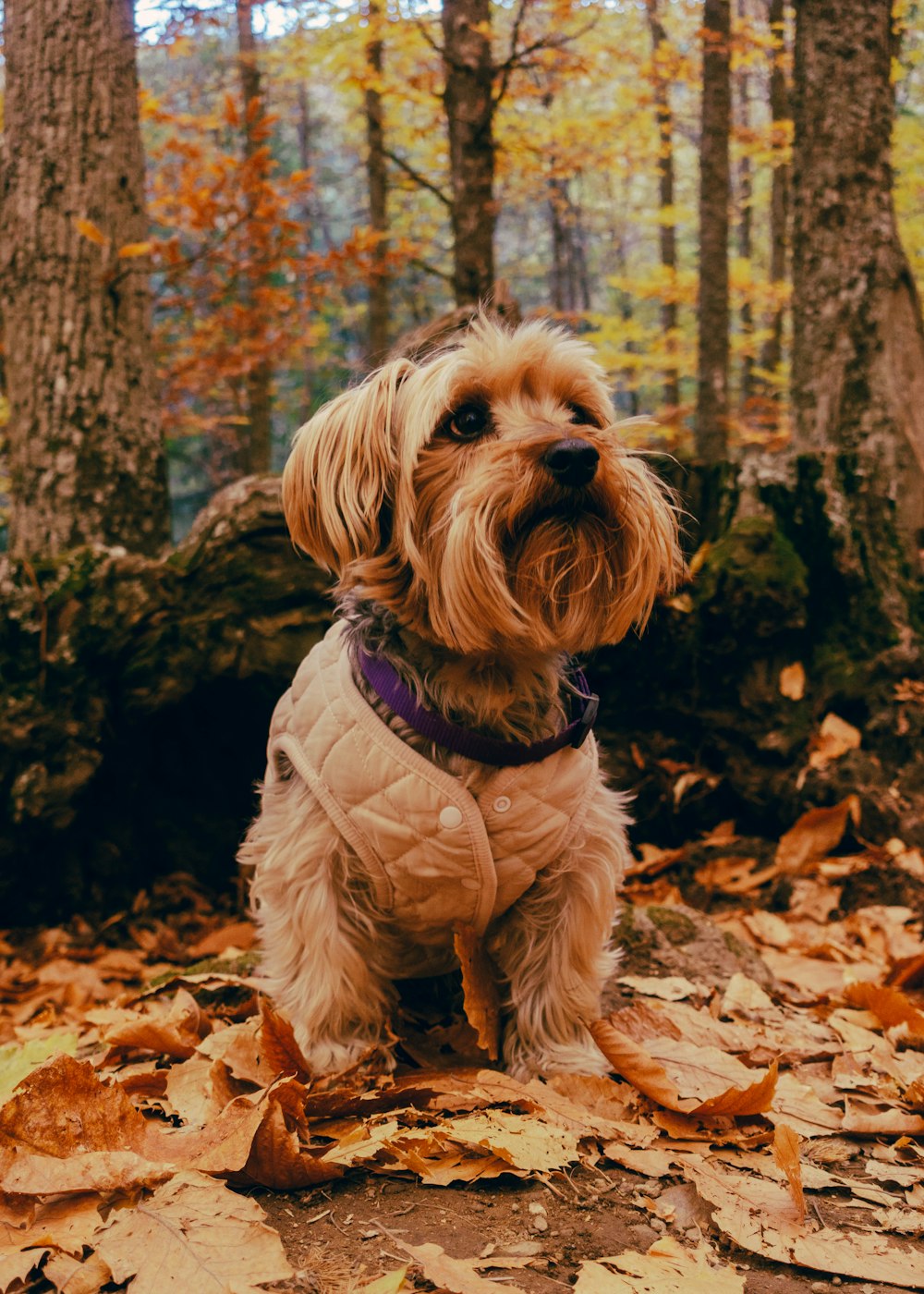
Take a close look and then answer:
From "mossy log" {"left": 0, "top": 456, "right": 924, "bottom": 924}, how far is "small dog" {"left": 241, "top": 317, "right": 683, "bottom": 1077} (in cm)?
217

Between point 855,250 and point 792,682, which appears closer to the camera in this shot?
point 792,682

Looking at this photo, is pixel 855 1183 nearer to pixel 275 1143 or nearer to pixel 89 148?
pixel 275 1143

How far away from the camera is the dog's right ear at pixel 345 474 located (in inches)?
117

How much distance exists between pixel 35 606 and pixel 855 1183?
168 inches

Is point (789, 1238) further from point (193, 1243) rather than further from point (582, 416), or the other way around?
point (582, 416)

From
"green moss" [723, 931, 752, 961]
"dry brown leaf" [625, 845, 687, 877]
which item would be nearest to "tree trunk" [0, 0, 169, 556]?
"dry brown leaf" [625, 845, 687, 877]

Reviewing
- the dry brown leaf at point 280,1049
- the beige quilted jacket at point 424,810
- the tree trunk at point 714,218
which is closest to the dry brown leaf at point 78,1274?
the dry brown leaf at point 280,1049

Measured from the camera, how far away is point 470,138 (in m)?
7.67

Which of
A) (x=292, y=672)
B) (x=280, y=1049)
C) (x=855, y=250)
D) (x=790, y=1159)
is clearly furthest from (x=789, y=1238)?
(x=855, y=250)

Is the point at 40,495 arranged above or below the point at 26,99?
below

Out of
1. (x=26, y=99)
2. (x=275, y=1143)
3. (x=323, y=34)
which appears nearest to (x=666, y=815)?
(x=275, y=1143)

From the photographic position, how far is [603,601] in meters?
2.99

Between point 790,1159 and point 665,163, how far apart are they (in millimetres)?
23364

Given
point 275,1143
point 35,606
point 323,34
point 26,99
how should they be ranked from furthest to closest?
point 323,34, point 26,99, point 35,606, point 275,1143
